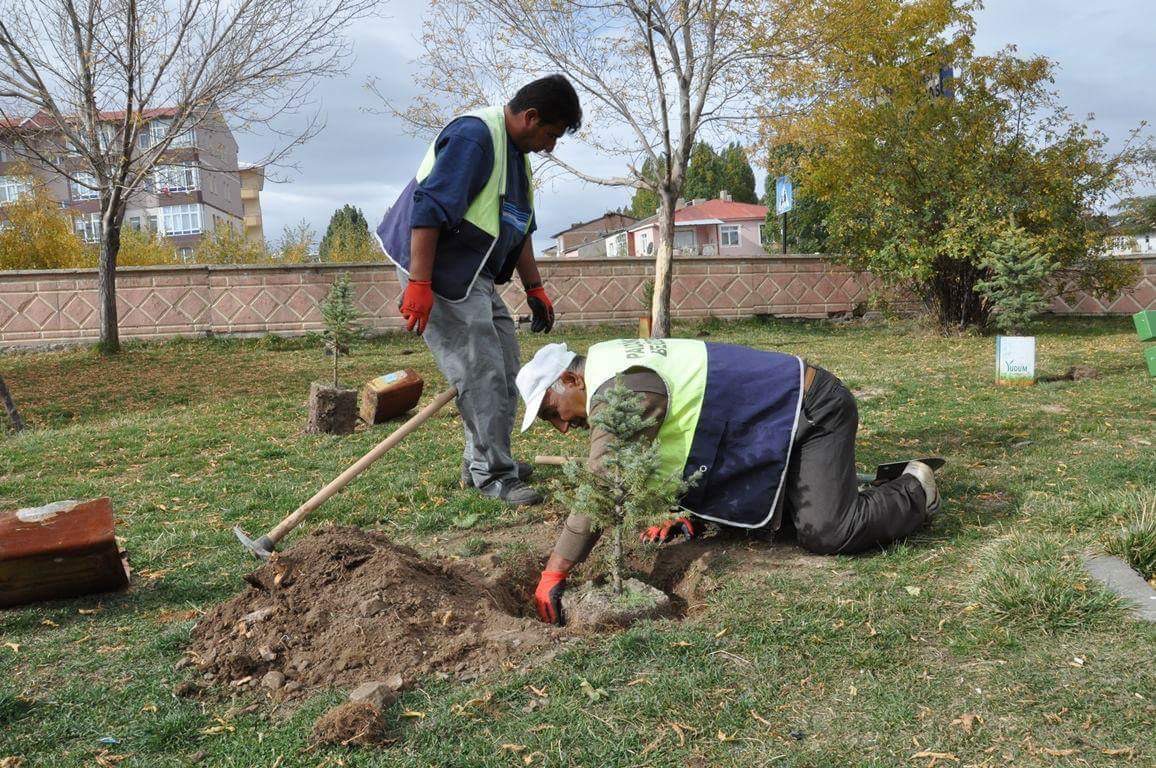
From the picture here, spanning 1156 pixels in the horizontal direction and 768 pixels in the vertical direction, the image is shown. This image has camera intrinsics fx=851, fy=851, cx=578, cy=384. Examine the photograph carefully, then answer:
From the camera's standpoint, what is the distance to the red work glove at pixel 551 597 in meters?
3.18

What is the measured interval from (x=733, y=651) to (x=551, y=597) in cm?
73

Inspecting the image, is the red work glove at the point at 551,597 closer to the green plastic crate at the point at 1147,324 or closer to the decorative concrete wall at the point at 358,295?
the green plastic crate at the point at 1147,324

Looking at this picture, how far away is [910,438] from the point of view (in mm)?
5938

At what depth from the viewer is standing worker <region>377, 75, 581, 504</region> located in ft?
13.7

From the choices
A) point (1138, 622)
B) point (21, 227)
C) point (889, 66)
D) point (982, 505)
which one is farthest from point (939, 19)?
point (21, 227)

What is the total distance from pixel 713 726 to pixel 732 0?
45.7 feet

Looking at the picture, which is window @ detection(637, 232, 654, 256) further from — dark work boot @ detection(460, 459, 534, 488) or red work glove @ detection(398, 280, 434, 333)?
red work glove @ detection(398, 280, 434, 333)

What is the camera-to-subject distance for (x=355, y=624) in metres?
2.94

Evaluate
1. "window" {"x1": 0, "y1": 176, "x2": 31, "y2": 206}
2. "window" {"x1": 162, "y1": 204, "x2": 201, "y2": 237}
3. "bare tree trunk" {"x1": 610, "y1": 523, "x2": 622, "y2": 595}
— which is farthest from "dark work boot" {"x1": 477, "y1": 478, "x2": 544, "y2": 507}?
"window" {"x1": 162, "y1": 204, "x2": 201, "y2": 237}

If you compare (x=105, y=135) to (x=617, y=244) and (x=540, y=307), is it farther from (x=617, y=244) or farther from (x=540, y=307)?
(x=617, y=244)

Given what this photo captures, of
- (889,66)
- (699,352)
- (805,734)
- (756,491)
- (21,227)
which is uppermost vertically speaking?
(889,66)

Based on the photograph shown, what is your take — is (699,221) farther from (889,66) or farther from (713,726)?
(713,726)

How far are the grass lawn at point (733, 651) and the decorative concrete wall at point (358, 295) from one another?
11047 mm

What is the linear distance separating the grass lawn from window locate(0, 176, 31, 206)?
70.6ft
